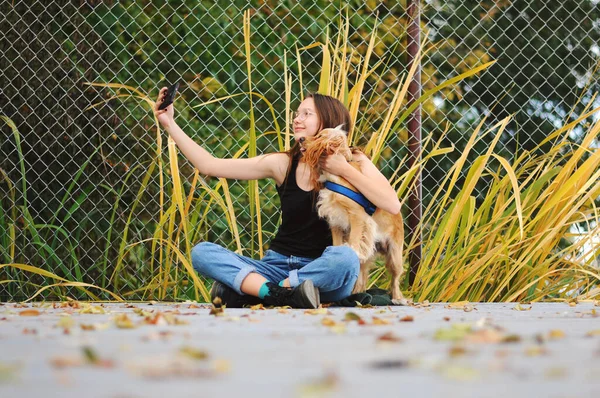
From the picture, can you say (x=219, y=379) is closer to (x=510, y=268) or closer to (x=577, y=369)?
(x=577, y=369)

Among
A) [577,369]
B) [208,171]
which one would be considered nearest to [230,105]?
[208,171]

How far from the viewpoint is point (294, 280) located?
295cm

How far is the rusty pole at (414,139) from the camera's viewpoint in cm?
368

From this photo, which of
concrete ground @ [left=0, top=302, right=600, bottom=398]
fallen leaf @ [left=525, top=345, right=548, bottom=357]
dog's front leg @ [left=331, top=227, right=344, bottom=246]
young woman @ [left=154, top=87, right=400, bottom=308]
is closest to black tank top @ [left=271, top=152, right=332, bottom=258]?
young woman @ [left=154, top=87, right=400, bottom=308]

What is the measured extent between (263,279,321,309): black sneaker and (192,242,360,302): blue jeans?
0.27ft

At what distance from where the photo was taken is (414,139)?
3.79m

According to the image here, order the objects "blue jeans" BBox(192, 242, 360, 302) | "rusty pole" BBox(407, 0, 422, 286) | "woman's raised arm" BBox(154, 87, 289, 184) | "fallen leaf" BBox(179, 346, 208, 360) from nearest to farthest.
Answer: "fallen leaf" BBox(179, 346, 208, 360)
"blue jeans" BBox(192, 242, 360, 302)
"woman's raised arm" BBox(154, 87, 289, 184)
"rusty pole" BBox(407, 0, 422, 286)

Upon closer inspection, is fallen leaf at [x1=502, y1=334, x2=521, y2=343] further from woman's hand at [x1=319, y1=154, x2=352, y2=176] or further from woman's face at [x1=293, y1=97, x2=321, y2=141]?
woman's face at [x1=293, y1=97, x2=321, y2=141]

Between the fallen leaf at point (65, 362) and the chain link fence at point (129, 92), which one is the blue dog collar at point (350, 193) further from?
the fallen leaf at point (65, 362)

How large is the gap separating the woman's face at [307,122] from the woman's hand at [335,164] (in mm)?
178

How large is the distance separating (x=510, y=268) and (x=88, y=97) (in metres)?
2.52

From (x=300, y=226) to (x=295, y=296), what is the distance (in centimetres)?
44

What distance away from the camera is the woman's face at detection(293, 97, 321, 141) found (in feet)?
10.3

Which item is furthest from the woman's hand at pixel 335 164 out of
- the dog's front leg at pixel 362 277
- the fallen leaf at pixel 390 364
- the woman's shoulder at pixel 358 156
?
the fallen leaf at pixel 390 364
